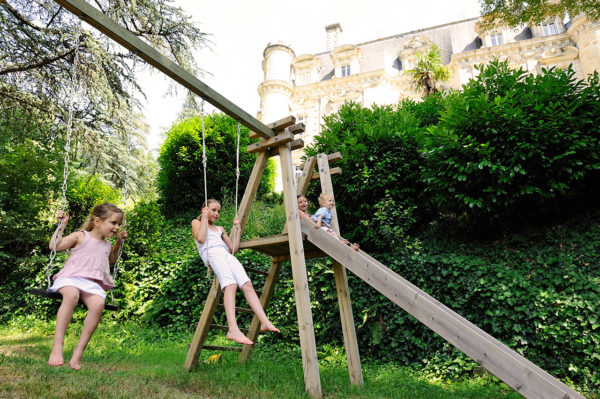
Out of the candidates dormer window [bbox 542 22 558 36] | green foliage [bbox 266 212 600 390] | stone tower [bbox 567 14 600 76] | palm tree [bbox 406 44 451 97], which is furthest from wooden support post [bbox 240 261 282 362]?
dormer window [bbox 542 22 558 36]

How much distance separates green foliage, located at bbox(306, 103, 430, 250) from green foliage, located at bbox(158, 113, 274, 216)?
5908mm

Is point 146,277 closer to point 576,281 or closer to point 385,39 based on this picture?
point 576,281

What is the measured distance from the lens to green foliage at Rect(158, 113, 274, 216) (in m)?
13.5

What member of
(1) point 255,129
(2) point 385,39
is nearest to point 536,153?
(1) point 255,129

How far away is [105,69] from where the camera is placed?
7.91m

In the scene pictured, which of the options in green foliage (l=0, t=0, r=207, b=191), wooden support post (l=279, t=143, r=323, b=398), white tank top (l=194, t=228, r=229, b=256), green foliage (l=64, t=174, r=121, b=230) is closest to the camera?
wooden support post (l=279, t=143, r=323, b=398)

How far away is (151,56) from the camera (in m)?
3.75

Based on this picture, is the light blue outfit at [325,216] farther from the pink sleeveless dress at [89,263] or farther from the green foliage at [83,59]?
the green foliage at [83,59]

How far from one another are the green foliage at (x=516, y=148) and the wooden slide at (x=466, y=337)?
365 cm

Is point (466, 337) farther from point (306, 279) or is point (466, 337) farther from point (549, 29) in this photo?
point (549, 29)

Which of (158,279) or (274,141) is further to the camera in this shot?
(158,279)

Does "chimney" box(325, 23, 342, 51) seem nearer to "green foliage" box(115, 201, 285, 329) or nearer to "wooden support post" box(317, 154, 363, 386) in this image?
"green foliage" box(115, 201, 285, 329)

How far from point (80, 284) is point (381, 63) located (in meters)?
26.5

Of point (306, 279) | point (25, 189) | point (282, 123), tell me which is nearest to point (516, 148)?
point (282, 123)
